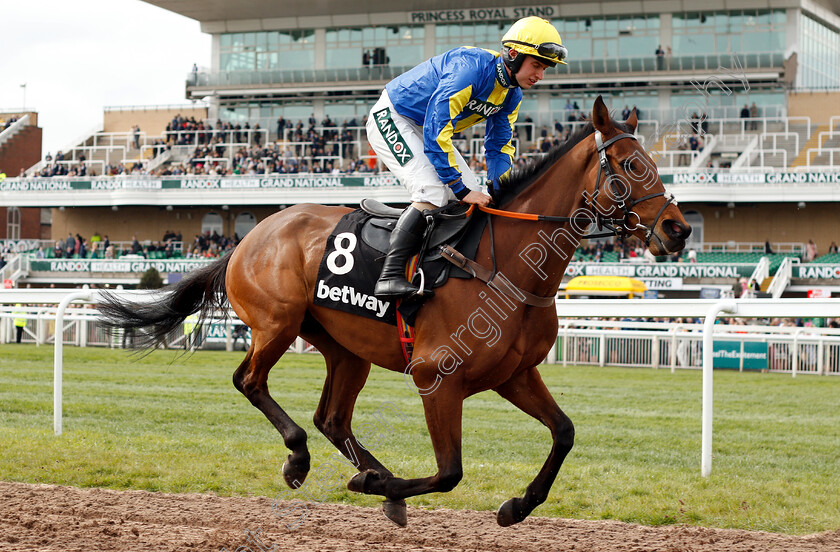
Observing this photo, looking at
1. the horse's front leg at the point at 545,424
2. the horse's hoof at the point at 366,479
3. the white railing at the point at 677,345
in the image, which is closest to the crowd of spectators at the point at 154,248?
the white railing at the point at 677,345

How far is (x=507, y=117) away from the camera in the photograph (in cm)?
433

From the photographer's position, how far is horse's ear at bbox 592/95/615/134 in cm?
373

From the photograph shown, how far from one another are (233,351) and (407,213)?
13520 mm

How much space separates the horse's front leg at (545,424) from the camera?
4059 millimetres

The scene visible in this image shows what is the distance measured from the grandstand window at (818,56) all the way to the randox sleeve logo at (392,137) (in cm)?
3273

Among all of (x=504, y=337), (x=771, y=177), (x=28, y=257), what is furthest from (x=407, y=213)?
(x=28, y=257)

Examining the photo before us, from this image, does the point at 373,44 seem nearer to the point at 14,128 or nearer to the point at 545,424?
the point at 14,128

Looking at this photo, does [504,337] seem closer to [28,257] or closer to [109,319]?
[109,319]

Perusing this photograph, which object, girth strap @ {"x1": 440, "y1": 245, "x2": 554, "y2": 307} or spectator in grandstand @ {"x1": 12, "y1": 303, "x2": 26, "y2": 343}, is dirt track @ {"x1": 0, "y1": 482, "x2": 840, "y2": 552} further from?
spectator in grandstand @ {"x1": 12, "y1": 303, "x2": 26, "y2": 343}

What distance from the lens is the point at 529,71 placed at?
3.96m

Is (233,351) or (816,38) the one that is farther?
(816,38)

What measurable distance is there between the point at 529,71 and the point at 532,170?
440mm

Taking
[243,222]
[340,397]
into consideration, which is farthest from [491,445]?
[243,222]

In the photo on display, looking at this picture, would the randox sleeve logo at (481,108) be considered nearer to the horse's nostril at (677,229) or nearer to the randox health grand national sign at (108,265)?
the horse's nostril at (677,229)
